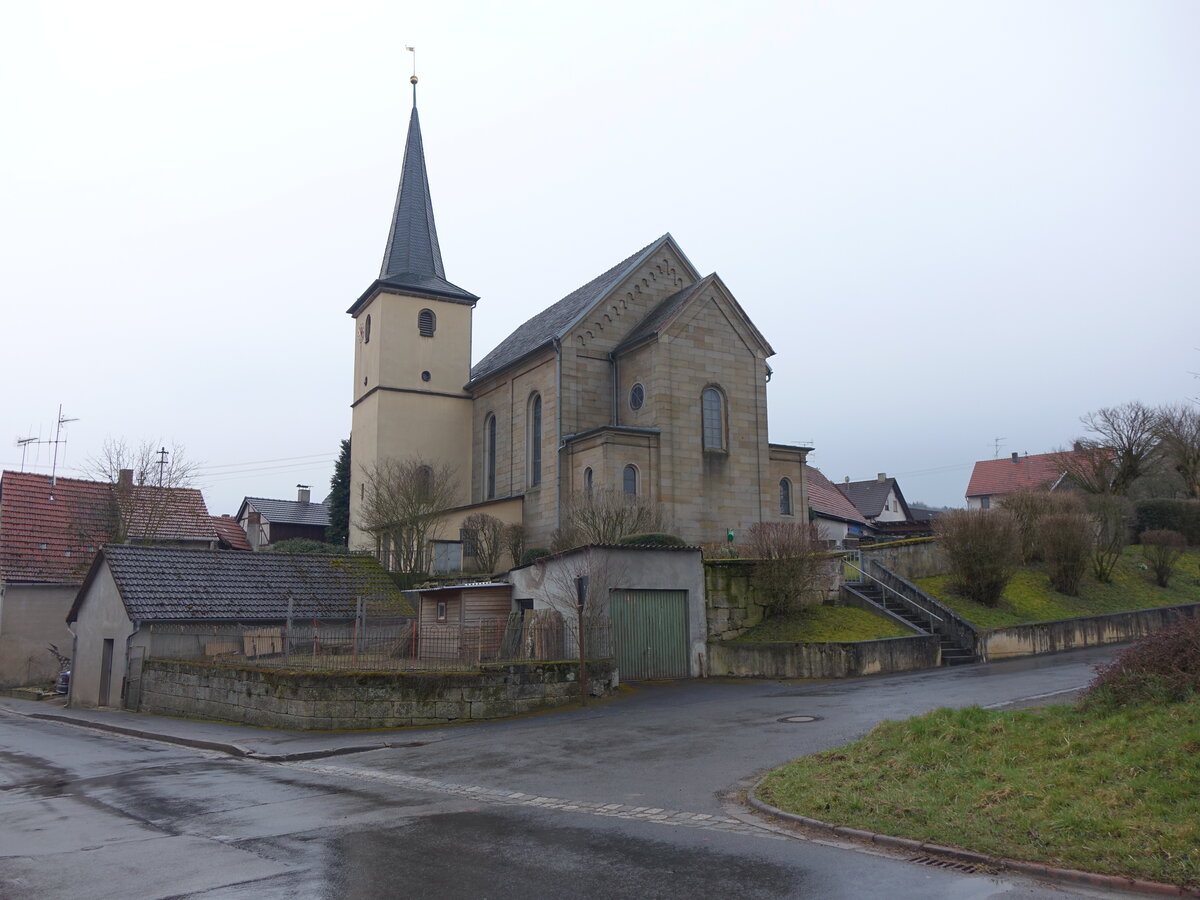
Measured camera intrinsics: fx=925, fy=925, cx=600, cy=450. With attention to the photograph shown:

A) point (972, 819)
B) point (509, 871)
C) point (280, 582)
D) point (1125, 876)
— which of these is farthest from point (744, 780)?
point (280, 582)

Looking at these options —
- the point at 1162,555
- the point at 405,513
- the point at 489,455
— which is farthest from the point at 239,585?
the point at 1162,555

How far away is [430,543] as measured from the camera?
34125 mm

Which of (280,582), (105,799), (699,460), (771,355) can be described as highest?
(771,355)

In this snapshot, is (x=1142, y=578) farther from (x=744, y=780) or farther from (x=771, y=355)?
(x=744, y=780)

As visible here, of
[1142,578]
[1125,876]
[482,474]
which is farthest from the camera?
[482,474]

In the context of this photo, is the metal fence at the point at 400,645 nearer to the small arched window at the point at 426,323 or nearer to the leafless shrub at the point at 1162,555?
the leafless shrub at the point at 1162,555

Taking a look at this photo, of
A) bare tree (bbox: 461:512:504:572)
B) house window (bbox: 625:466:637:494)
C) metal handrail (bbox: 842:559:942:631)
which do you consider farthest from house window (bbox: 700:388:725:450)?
metal handrail (bbox: 842:559:942:631)

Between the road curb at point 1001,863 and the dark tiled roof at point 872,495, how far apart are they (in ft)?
204

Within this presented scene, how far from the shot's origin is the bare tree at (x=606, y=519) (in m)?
27.5

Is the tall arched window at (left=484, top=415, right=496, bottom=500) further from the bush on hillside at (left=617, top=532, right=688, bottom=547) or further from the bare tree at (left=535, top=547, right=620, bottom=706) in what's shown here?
the bare tree at (left=535, top=547, right=620, bottom=706)

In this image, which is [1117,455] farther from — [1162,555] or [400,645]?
[400,645]

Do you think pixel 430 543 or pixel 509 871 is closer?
pixel 509 871

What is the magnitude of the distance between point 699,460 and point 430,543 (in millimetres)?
10519

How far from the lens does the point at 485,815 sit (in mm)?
9438
